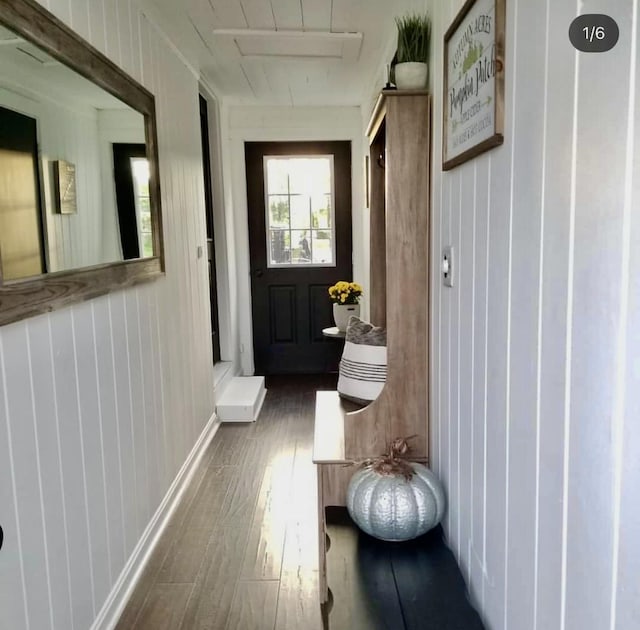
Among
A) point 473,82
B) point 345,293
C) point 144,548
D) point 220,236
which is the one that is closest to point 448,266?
point 473,82

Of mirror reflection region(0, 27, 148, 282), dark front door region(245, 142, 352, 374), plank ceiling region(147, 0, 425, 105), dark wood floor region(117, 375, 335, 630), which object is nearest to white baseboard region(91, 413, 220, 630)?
dark wood floor region(117, 375, 335, 630)

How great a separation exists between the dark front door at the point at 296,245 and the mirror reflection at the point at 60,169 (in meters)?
2.59

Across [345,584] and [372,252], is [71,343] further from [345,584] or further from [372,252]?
[372,252]

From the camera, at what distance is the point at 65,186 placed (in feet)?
5.16

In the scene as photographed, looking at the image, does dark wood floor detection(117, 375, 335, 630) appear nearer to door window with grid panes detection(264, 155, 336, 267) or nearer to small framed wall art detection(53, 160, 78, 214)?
small framed wall art detection(53, 160, 78, 214)

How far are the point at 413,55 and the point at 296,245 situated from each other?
306cm

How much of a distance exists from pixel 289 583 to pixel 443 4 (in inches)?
75.6

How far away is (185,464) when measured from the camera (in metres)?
2.76

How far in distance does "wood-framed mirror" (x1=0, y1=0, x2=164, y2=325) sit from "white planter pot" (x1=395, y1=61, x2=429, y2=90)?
97cm

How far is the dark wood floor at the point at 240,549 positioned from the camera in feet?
5.86

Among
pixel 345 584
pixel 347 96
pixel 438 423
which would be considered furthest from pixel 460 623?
pixel 347 96

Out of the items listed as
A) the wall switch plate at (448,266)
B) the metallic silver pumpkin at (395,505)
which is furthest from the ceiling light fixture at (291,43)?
the metallic silver pumpkin at (395,505)

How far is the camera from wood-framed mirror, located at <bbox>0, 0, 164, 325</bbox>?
129 cm

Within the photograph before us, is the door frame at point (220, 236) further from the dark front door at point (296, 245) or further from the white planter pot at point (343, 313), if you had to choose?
the white planter pot at point (343, 313)
